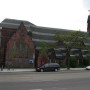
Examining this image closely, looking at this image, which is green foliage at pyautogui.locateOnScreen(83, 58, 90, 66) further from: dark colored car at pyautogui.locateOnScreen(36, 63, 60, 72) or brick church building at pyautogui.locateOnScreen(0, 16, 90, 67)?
dark colored car at pyautogui.locateOnScreen(36, 63, 60, 72)

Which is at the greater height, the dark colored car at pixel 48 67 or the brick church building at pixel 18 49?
the brick church building at pixel 18 49

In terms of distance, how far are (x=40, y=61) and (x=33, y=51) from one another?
339cm

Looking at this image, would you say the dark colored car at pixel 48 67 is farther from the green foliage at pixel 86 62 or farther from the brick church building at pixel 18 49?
the green foliage at pixel 86 62

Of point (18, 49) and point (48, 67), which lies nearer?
point (48, 67)

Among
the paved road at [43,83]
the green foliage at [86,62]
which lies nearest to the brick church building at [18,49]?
the green foliage at [86,62]

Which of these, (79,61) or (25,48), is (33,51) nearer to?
(25,48)

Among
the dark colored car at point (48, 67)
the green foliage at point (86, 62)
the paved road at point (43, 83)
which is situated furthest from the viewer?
the green foliage at point (86, 62)

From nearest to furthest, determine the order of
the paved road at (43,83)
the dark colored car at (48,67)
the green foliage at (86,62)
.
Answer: the paved road at (43,83) < the dark colored car at (48,67) < the green foliage at (86,62)

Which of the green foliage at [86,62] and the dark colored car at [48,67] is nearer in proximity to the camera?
the dark colored car at [48,67]

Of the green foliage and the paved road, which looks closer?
the paved road

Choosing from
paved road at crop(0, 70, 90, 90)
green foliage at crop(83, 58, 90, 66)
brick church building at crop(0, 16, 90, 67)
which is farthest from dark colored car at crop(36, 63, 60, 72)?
green foliage at crop(83, 58, 90, 66)


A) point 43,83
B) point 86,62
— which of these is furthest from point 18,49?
point 43,83

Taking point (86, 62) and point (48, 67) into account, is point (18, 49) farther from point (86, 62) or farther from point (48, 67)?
point (86, 62)

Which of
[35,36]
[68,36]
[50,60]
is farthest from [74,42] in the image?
[35,36]
